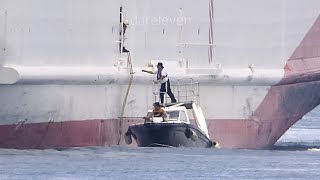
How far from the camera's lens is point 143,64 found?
4325cm

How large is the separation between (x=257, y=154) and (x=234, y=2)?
5.61 m

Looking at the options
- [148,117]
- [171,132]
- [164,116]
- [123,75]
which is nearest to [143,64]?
[123,75]

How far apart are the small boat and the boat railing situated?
1960 millimetres

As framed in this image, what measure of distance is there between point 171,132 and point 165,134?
0.17 meters

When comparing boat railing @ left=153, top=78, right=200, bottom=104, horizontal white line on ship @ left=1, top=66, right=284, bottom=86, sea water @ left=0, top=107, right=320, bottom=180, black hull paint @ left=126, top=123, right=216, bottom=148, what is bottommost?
sea water @ left=0, top=107, right=320, bottom=180

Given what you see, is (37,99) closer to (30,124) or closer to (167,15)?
(30,124)

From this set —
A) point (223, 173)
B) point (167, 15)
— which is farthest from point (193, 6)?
point (223, 173)

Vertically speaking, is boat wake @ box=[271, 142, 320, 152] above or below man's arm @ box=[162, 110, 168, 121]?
below

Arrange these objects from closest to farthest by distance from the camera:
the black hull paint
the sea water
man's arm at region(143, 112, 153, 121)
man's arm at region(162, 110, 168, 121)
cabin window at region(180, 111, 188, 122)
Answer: the sea water → the black hull paint → man's arm at region(162, 110, 168, 121) → man's arm at region(143, 112, 153, 121) → cabin window at region(180, 111, 188, 122)

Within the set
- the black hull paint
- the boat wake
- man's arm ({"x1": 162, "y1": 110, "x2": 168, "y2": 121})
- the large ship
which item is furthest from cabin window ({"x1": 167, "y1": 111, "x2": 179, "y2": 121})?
the boat wake

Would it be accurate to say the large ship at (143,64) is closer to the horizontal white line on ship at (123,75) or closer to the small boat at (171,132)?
the horizontal white line on ship at (123,75)

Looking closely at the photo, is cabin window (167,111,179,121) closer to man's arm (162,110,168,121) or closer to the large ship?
man's arm (162,110,168,121)

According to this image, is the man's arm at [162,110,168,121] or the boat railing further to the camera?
the boat railing

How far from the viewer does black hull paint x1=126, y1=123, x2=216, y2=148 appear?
39.1 meters
